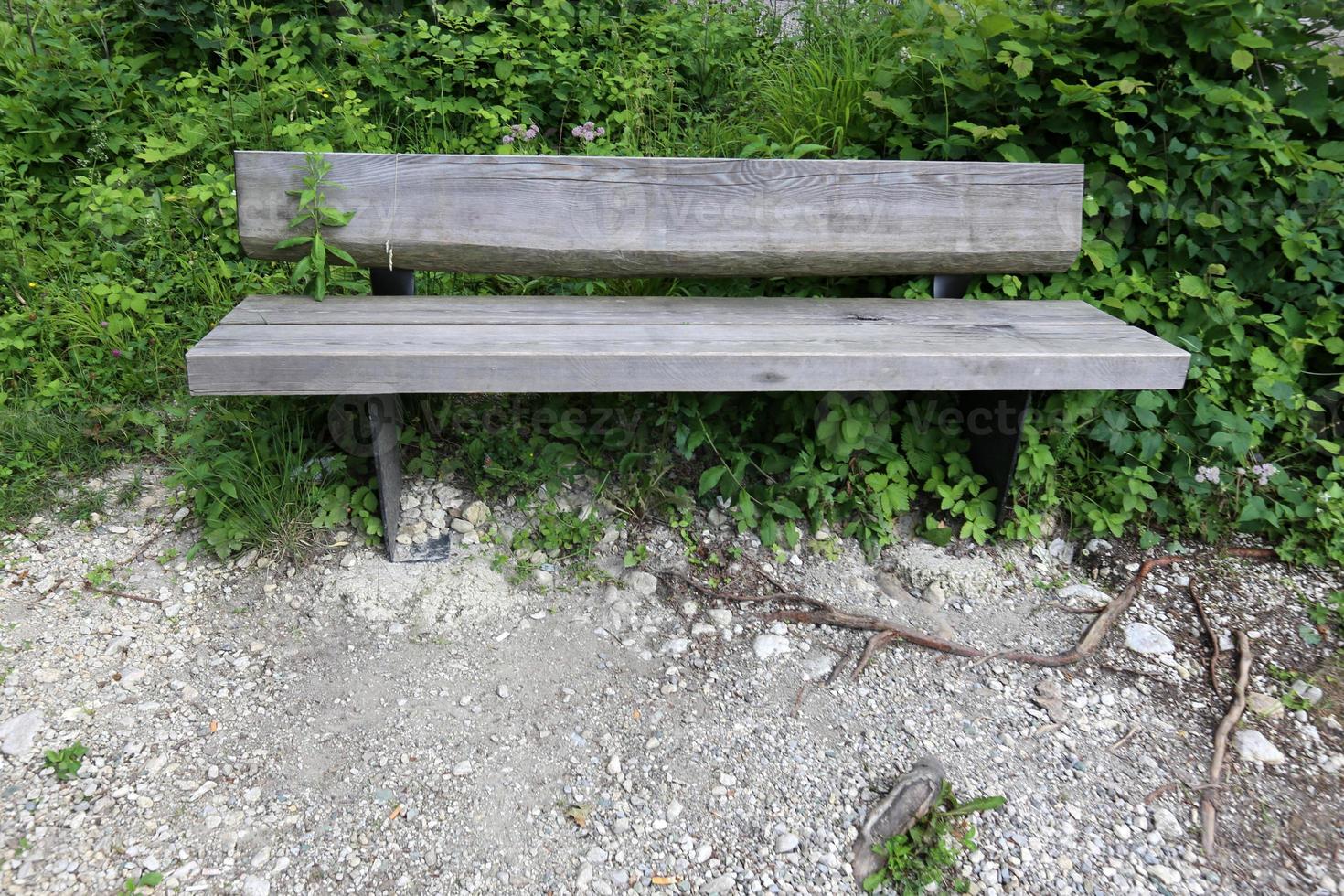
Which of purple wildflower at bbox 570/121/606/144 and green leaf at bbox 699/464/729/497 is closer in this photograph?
green leaf at bbox 699/464/729/497

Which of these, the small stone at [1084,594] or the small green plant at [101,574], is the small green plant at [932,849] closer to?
the small stone at [1084,594]

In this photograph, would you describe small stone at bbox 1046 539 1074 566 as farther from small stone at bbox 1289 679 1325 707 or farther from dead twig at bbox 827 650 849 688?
dead twig at bbox 827 650 849 688

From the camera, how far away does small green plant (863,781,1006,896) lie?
1804 millimetres

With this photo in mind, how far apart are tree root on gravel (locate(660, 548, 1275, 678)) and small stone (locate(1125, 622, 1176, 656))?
50 mm

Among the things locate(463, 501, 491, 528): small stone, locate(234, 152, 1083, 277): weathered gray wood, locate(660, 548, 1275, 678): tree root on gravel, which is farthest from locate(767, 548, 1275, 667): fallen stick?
locate(234, 152, 1083, 277): weathered gray wood

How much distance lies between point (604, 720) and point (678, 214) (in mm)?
1355

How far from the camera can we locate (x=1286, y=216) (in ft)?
8.73

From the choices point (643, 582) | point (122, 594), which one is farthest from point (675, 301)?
point (122, 594)

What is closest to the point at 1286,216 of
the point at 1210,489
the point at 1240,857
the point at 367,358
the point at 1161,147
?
the point at 1161,147

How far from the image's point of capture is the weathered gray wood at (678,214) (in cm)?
244

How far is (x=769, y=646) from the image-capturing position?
7.83 feet

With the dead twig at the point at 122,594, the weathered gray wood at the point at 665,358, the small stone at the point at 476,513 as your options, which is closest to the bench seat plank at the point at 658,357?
the weathered gray wood at the point at 665,358

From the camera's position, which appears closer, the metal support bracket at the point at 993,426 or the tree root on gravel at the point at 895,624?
the tree root on gravel at the point at 895,624

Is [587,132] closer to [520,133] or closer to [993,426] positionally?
[520,133]
